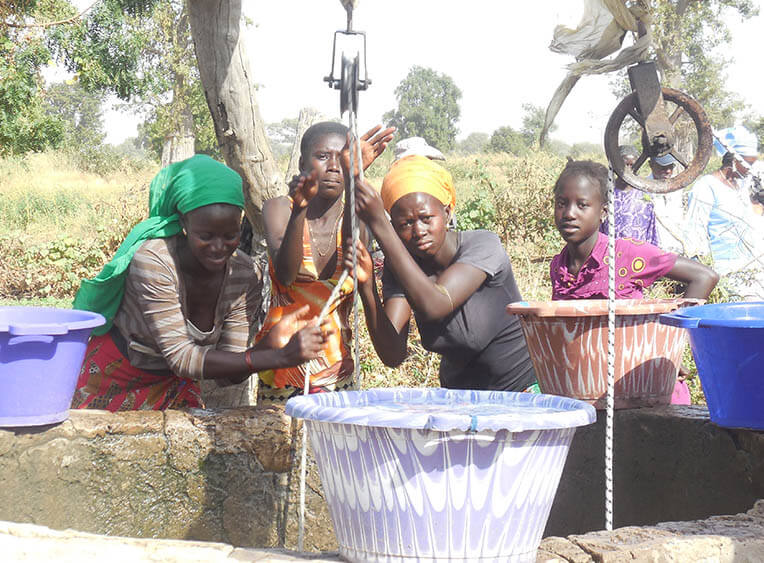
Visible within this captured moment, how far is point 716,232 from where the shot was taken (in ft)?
18.5

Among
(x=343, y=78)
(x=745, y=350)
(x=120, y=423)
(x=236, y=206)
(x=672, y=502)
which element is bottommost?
(x=672, y=502)

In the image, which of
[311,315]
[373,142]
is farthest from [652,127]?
[311,315]

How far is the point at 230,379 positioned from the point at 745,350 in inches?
63.4

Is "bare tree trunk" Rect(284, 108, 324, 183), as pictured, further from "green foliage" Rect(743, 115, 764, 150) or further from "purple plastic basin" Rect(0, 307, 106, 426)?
"green foliage" Rect(743, 115, 764, 150)

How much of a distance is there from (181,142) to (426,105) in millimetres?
62002

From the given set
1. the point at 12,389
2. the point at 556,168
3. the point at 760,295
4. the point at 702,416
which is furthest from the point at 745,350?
the point at 556,168

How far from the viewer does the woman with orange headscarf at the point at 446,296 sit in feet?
8.42

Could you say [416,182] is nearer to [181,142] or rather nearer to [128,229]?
[128,229]

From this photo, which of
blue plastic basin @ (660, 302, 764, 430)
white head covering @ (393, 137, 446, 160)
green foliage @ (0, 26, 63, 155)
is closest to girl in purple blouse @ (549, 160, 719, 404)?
blue plastic basin @ (660, 302, 764, 430)

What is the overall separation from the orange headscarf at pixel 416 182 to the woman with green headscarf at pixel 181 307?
20.0 inches

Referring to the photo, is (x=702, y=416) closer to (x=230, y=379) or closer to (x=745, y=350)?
(x=745, y=350)

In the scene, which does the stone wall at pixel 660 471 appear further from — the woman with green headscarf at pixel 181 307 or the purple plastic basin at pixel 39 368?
the purple plastic basin at pixel 39 368

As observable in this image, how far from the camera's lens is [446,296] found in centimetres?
250

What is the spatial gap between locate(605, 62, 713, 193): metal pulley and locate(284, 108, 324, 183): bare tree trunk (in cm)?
274
